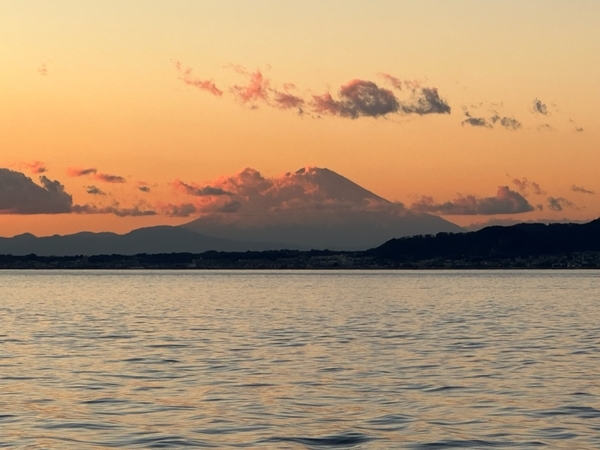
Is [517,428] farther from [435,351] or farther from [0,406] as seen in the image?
[435,351]

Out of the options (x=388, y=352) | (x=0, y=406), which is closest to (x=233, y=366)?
(x=388, y=352)

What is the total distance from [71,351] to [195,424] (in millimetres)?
22175

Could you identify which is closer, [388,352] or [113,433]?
[113,433]

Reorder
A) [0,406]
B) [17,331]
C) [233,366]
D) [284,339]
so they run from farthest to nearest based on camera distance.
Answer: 1. [17,331]
2. [284,339]
3. [233,366]
4. [0,406]

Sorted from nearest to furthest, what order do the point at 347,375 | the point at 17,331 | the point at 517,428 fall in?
the point at 517,428
the point at 347,375
the point at 17,331

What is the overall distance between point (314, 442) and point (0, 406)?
10555 millimetres

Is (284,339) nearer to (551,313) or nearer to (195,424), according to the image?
(195,424)

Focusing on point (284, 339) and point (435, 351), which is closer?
point (435, 351)

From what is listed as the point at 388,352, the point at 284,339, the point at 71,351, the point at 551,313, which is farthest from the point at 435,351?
the point at 551,313

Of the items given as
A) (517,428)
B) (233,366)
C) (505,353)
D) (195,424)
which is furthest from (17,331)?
(517,428)

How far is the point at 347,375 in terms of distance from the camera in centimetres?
3728

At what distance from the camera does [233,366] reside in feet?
133

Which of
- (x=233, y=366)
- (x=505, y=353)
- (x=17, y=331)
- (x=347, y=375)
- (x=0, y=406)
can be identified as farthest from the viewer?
(x=17, y=331)

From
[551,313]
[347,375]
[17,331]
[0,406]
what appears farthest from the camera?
[551,313]
